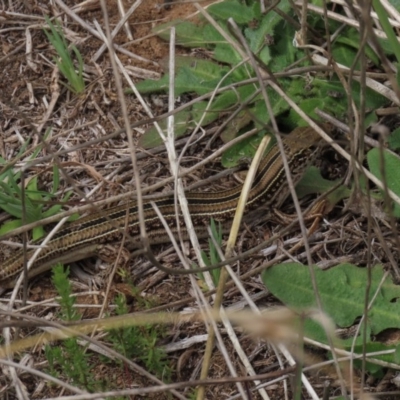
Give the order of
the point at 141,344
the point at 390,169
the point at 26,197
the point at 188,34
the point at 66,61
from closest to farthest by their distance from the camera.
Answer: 1. the point at 141,344
2. the point at 390,169
3. the point at 26,197
4. the point at 66,61
5. the point at 188,34

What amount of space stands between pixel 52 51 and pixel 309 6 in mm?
1492

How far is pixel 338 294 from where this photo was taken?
2770 millimetres

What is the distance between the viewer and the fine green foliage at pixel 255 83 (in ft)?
10.9

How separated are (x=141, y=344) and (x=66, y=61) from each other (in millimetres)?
1605

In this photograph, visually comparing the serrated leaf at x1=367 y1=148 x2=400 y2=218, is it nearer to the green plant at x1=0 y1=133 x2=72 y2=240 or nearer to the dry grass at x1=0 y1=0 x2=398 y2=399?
the dry grass at x1=0 y1=0 x2=398 y2=399

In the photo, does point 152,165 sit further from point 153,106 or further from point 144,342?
point 144,342

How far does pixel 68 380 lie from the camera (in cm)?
275

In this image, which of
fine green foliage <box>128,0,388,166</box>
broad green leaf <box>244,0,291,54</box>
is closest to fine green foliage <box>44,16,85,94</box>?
fine green foliage <box>128,0,388,166</box>

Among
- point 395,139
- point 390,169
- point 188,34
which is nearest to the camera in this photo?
point 390,169

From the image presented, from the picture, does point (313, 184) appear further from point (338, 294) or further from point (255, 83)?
point (338, 294)

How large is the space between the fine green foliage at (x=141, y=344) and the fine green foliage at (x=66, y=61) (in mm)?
1456

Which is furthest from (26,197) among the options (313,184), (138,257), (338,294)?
(338,294)

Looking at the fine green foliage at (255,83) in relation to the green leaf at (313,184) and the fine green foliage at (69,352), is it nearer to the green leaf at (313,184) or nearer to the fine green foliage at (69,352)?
the green leaf at (313,184)

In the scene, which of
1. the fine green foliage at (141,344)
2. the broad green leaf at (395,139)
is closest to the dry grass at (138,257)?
the fine green foliage at (141,344)
